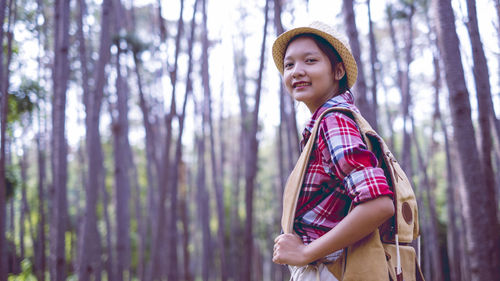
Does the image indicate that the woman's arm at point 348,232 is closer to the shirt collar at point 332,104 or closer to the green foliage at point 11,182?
the shirt collar at point 332,104

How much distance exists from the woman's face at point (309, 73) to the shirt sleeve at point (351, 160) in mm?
158

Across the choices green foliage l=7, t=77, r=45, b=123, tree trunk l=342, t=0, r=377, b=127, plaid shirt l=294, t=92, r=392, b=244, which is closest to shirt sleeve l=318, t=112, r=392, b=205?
plaid shirt l=294, t=92, r=392, b=244

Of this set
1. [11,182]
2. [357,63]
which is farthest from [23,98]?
[357,63]

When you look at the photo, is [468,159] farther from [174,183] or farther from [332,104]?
[174,183]

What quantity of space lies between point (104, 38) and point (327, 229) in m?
3.54

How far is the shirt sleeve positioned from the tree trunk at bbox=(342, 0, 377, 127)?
2.08 m

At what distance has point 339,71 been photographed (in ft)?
3.82

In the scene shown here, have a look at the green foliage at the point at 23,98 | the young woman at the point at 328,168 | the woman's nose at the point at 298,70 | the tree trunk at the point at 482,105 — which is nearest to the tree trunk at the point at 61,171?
the green foliage at the point at 23,98

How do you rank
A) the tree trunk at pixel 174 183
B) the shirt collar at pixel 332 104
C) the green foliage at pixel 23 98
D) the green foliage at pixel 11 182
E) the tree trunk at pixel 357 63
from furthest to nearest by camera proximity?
1. the green foliage at pixel 11 182
2. the green foliage at pixel 23 98
3. the tree trunk at pixel 174 183
4. the tree trunk at pixel 357 63
5. the shirt collar at pixel 332 104

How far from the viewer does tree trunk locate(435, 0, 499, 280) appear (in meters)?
2.76

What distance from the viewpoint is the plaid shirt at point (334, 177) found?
34.9 inches

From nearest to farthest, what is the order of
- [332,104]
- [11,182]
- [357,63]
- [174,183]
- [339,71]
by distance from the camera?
[332,104] < [339,71] < [357,63] < [174,183] < [11,182]

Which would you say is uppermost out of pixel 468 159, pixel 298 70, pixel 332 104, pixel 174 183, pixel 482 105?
pixel 482 105

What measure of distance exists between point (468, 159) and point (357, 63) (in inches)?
41.1
